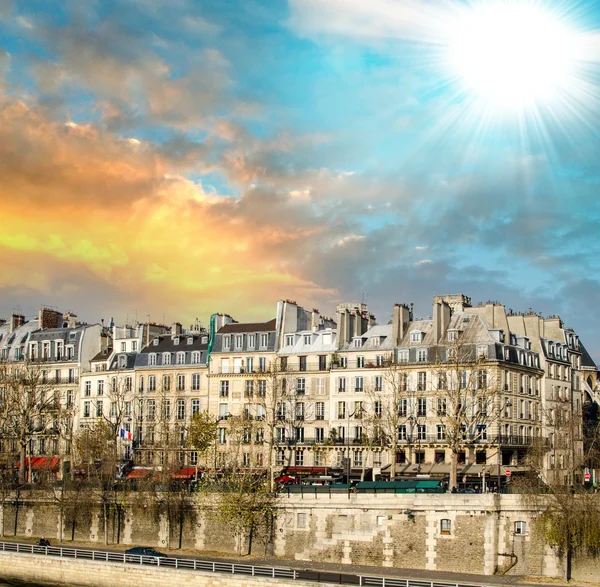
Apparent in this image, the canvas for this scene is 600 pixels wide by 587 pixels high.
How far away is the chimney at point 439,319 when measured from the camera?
244 ft

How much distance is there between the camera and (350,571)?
52125 millimetres

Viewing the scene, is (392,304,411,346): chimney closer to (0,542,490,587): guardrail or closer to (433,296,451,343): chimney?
(433,296,451,343): chimney

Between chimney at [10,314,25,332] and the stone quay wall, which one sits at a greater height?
chimney at [10,314,25,332]

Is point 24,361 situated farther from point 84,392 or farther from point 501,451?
point 501,451

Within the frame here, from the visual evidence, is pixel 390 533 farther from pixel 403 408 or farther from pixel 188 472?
pixel 188 472

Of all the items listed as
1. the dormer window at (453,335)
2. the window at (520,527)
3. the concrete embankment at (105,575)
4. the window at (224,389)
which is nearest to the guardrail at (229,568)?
the concrete embankment at (105,575)

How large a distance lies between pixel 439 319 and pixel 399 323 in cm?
324

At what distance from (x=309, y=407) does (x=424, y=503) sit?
80.9 ft

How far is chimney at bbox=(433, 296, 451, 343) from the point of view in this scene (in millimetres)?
74250

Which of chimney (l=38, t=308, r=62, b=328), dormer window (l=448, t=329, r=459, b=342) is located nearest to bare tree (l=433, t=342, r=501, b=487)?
dormer window (l=448, t=329, r=459, b=342)

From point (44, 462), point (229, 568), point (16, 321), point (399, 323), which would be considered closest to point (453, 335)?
point (399, 323)

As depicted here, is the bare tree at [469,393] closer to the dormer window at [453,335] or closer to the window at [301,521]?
the dormer window at [453,335]

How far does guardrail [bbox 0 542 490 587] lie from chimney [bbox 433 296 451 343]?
92.1 feet

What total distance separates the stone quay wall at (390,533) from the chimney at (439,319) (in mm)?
22032
